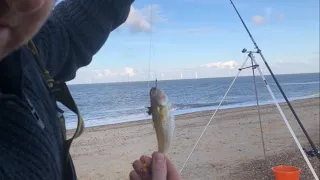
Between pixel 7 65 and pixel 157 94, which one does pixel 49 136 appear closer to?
pixel 7 65

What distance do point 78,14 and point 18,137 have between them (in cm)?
103

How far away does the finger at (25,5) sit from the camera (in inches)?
45.0

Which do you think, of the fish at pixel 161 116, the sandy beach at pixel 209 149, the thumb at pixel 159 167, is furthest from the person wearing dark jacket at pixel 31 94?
the sandy beach at pixel 209 149

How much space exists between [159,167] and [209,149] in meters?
11.1

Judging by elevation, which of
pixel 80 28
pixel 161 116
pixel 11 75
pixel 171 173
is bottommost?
pixel 171 173

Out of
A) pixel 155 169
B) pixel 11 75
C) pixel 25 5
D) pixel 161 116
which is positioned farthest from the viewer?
pixel 161 116

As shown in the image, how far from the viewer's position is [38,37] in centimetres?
193

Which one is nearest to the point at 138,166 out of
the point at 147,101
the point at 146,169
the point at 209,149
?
the point at 146,169

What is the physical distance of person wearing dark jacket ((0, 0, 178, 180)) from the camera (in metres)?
1.22

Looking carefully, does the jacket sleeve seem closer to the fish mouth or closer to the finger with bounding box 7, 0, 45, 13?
the fish mouth

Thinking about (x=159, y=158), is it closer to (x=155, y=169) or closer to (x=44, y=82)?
(x=155, y=169)

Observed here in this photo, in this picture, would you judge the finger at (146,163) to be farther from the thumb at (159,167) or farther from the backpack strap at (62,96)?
the backpack strap at (62,96)

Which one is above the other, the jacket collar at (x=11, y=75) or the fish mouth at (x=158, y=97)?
the jacket collar at (x=11, y=75)

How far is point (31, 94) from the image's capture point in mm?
1584
